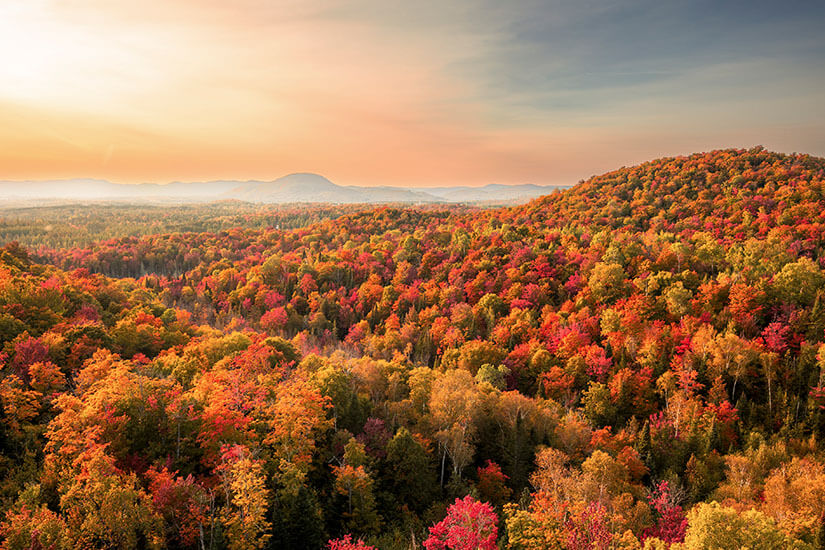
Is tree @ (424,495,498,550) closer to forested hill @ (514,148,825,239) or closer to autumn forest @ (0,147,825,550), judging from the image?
autumn forest @ (0,147,825,550)

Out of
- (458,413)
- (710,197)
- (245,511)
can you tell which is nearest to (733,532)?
(458,413)

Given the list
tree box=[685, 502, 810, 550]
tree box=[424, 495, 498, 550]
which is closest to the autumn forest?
tree box=[685, 502, 810, 550]

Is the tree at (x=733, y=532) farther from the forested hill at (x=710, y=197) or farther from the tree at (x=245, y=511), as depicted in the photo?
the forested hill at (x=710, y=197)

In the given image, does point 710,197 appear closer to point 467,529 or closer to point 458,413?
point 458,413

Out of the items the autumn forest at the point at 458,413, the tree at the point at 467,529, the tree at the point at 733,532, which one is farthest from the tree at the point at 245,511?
the tree at the point at 733,532

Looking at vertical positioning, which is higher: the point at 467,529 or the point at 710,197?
the point at 710,197

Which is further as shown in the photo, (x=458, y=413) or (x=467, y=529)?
(x=458, y=413)

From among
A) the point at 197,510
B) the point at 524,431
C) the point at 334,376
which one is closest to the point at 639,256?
the point at 524,431

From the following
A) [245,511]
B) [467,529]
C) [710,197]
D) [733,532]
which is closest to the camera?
[733,532]
